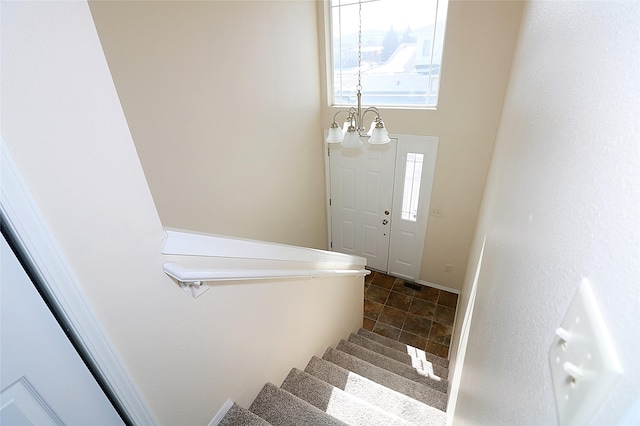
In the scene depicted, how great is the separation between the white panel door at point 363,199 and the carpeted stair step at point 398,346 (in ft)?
4.19

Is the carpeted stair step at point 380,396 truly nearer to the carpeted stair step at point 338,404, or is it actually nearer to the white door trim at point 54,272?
A: the carpeted stair step at point 338,404

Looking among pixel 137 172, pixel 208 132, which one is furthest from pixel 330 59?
pixel 137 172

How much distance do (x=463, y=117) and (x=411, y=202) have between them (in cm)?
117

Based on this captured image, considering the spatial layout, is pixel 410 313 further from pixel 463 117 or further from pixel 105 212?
pixel 105 212

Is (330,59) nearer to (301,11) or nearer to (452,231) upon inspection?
(301,11)

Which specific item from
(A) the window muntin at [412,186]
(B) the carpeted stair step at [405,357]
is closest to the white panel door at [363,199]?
(A) the window muntin at [412,186]

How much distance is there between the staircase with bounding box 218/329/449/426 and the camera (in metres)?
1.50

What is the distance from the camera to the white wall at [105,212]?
23.6 inches

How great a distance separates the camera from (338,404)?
1.73 meters

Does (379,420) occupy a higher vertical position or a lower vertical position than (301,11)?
lower

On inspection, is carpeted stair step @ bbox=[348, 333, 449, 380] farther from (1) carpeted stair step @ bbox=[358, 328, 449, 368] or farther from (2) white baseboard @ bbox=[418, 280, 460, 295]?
(2) white baseboard @ bbox=[418, 280, 460, 295]

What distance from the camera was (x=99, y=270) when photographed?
0.78 meters

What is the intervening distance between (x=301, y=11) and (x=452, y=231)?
2.96 m

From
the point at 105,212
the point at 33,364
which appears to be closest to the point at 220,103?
the point at 105,212
